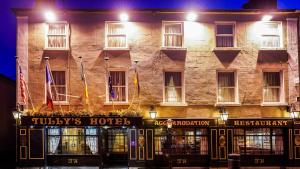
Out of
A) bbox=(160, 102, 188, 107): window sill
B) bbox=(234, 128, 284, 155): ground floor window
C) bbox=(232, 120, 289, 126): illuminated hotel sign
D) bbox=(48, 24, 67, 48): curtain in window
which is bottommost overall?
bbox=(234, 128, 284, 155): ground floor window

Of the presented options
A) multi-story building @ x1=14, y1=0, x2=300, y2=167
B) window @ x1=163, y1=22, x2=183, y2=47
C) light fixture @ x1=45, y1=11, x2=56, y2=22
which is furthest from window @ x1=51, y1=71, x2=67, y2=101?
window @ x1=163, y1=22, x2=183, y2=47

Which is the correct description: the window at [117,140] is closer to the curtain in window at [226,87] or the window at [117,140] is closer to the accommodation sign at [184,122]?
the accommodation sign at [184,122]

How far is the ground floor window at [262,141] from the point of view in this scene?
25.7 m

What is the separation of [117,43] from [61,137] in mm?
6138

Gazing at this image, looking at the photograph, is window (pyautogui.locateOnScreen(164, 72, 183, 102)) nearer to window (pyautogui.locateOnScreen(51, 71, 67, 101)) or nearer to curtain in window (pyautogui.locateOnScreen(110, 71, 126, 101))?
curtain in window (pyautogui.locateOnScreen(110, 71, 126, 101))

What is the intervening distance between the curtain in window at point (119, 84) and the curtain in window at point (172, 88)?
2448 mm

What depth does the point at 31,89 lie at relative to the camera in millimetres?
25016

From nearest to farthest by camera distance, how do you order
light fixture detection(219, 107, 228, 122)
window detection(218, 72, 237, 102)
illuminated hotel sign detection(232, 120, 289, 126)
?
light fixture detection(219, 107, 228, 122)
illuminated hotel sign detection(232, 120, 289, 126)
window detection(218, 72, 237, 102)

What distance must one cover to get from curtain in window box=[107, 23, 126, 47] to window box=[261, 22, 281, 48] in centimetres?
808

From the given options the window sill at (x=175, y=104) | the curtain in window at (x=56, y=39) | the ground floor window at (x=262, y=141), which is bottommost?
the ground floor window at (x=262, y=141)

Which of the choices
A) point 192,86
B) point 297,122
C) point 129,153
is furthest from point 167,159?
point 297,122

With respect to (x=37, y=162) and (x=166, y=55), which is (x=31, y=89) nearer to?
(x=37, y=162)

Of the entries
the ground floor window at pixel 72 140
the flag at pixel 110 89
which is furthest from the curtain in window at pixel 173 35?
the ground floor window at pixel 72 140

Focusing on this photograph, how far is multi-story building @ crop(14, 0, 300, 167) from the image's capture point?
25.0 metres
